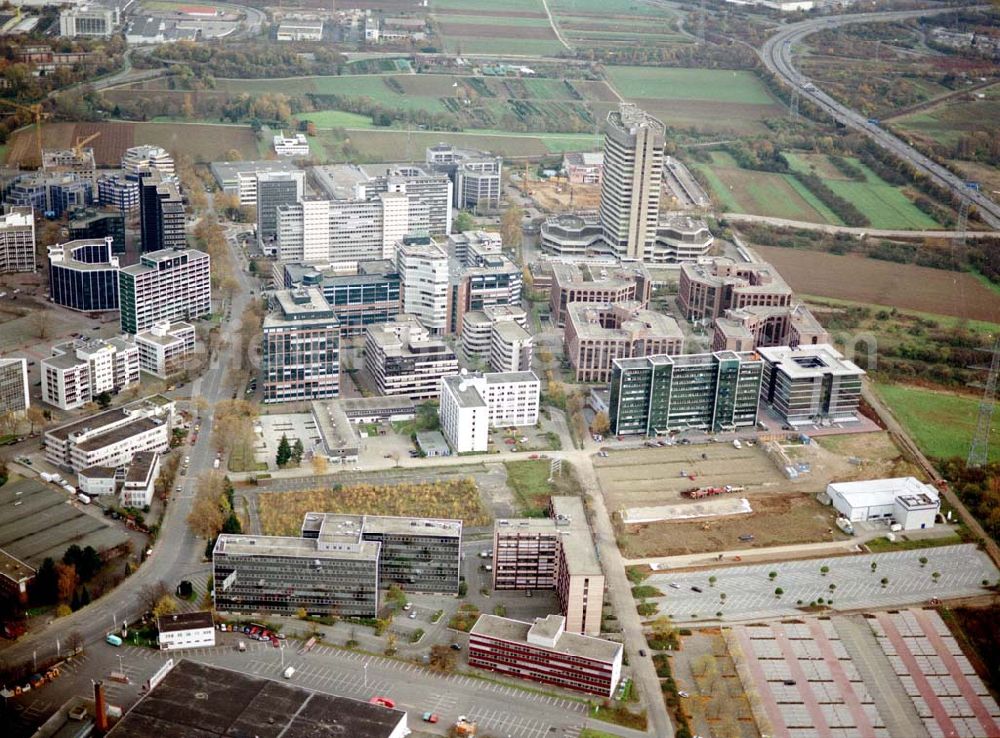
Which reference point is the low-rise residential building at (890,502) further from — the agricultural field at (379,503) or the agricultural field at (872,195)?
the agricultural field at (872,195)

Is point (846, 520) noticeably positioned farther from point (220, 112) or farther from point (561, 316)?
point (220, 112)

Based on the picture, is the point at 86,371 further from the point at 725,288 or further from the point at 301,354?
the point at 725,288

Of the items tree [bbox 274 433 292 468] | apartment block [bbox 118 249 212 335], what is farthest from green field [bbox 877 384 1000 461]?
apartment block [bbox 118 249 212 335]

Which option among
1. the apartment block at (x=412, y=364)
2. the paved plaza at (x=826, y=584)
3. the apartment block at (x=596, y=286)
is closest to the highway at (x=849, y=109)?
the apartment block at (x=596, y=286)

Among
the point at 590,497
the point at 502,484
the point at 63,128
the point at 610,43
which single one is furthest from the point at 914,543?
the point at 610,43

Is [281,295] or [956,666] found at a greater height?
[281,295]

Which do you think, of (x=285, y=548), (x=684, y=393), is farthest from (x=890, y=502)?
(x=285, y=548)
